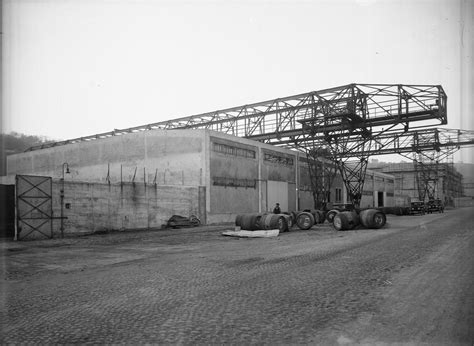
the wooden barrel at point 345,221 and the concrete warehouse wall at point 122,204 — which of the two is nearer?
the concrete warehouse wall at point 122,204

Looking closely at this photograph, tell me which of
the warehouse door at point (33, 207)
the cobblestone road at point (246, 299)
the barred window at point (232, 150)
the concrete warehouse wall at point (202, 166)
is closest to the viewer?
the cobblestone road at point (246, 299)

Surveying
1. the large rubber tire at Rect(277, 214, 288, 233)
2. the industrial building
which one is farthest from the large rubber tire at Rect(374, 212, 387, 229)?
the industrial building

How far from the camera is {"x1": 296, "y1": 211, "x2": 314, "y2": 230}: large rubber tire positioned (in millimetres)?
18750

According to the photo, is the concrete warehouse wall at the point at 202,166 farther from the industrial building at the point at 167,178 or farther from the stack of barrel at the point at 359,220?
the stack of barrel at the point at 359,220

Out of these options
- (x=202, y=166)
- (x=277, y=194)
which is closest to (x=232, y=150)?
(x=202, y=166)

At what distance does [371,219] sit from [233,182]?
37.5 ft

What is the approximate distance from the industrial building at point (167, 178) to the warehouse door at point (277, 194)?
0.29 ft

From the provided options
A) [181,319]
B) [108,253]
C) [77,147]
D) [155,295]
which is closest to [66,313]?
[155,295]

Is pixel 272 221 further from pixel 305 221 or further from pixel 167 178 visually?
pixel 167 178

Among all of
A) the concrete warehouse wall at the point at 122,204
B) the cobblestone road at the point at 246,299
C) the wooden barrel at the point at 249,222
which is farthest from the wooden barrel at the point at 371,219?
the concrete warehouse wall at the point at 122,204

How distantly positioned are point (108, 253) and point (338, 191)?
36339 millimetres

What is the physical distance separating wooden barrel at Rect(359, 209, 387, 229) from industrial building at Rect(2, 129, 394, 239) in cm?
1029

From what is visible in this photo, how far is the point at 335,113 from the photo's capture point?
28281mm

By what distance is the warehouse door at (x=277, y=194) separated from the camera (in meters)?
30.3
